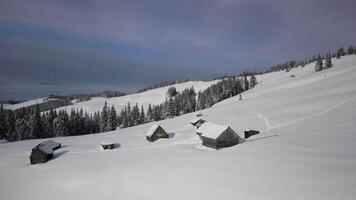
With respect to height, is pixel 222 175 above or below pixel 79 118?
below

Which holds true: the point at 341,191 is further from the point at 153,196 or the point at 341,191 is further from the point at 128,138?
the point at 128,138

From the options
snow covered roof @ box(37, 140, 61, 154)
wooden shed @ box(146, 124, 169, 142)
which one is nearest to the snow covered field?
snow covered roof @ box(37, 140, 61, 154)

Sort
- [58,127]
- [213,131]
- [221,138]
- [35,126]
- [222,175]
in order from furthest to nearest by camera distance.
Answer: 1. [58,127]
2. [35,126]
3. [213,131]
4. [221,138]
5. [222,175]

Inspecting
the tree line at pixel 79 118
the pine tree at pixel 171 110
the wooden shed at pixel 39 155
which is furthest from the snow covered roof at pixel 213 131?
the pine tree at pixel 171 110

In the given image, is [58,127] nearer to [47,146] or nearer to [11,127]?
[11,127]

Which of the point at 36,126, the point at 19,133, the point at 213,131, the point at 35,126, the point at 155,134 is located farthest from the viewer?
the point at 36,126

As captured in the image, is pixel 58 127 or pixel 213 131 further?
pixel 58 127

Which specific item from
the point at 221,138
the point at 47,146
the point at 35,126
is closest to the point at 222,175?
the point at 221,138

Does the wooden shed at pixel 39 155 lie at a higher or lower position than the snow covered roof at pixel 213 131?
lower

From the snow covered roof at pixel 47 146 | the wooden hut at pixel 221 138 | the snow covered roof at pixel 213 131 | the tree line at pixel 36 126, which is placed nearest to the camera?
the wooden hut at pixel 221 138

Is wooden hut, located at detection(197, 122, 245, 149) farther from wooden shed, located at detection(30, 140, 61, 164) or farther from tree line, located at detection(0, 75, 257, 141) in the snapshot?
tree line, located at detection(0, 75, 257, 141)

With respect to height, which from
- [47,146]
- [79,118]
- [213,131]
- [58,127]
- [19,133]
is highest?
[79,118]

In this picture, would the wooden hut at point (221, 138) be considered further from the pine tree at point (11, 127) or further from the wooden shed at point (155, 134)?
the pine tree at point (11, 127)

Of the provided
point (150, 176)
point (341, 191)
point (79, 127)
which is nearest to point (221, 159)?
point (150, 176)
